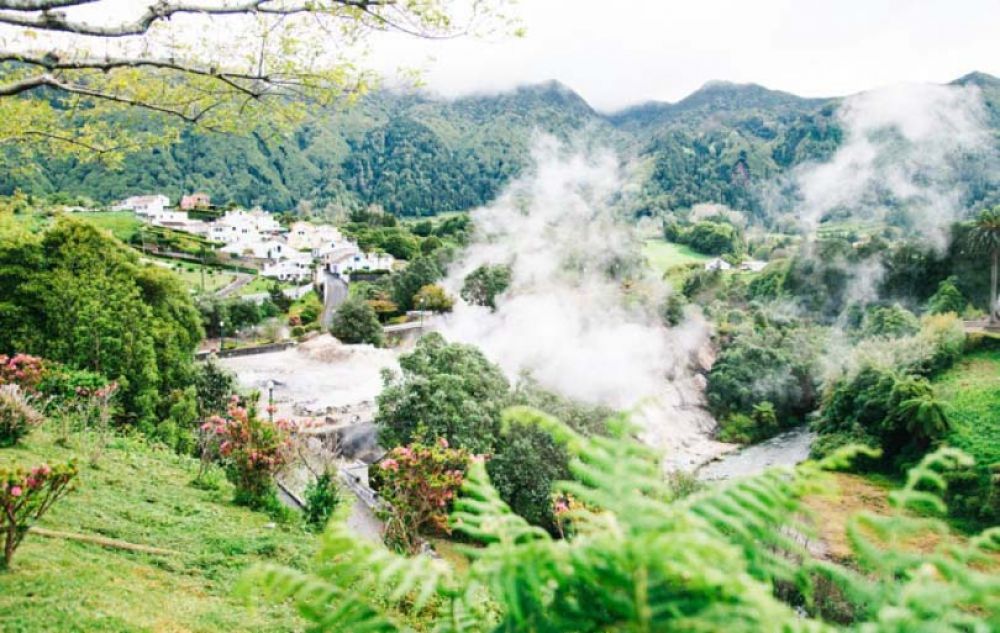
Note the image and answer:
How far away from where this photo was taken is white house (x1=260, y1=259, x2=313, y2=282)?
5284 centimetres

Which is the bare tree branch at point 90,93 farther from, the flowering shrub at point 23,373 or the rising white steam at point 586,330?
the rising white steam at point 586,330

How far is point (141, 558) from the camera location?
6.89m

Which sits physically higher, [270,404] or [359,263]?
[270,404]

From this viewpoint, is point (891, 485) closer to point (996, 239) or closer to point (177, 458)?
point (996, 239)

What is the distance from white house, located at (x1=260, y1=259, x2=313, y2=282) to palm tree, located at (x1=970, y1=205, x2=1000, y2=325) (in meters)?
43.9

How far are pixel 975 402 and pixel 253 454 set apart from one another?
28552 mm

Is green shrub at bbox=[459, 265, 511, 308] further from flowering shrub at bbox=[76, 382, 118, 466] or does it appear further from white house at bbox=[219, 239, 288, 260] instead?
flowering shrub at bbox=[76, 382, 118, 466]

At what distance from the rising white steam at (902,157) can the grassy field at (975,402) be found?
48602mm

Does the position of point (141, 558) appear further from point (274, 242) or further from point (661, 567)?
point (274, 242)

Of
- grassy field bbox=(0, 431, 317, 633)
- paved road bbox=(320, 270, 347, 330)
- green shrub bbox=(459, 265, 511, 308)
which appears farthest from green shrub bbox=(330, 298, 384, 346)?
grassy field bbox=(0, 431, 317, 633)

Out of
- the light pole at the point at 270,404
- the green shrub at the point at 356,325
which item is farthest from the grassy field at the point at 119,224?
the light pole at the point at 270,404

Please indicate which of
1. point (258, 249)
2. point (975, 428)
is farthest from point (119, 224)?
point (975, 428)

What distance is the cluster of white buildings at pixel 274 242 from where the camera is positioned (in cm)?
5406

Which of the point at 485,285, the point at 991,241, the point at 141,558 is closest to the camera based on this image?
the point at 141,558
